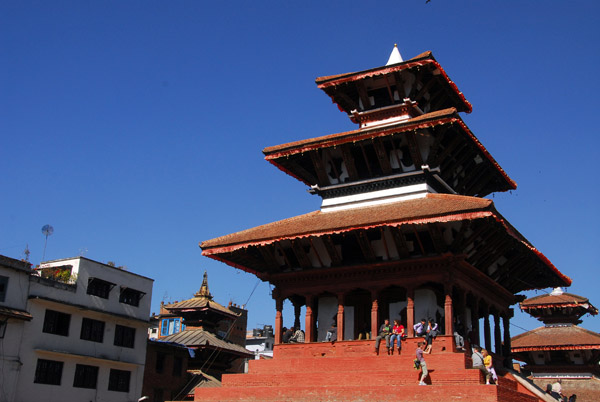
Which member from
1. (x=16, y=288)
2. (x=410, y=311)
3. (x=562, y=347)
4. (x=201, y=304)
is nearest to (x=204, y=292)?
(x=201, y=304)

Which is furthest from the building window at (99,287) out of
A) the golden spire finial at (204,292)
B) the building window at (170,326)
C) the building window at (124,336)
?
the building window at (170,326)

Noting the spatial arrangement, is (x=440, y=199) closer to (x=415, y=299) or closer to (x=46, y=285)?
(x=415, y=299)

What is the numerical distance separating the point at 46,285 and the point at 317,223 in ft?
64.6

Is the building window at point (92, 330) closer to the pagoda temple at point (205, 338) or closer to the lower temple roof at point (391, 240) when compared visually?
the pagoda temple at point (205, 338)

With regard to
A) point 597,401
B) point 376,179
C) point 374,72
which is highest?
point 374,72

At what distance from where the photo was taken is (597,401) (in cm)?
4209

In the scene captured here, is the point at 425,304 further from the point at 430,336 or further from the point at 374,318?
the point at 430,336

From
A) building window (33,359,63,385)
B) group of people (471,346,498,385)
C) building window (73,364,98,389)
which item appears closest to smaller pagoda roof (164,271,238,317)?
building window (73,364,98,389)

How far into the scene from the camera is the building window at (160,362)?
44312 mm

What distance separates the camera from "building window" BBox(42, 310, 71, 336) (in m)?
37.4

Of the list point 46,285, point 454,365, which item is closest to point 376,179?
point 454,365

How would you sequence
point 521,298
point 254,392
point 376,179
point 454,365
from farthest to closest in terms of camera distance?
point 521,298 → point 376,179 → point 254,392 → point 454,365

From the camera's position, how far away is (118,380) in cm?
4122

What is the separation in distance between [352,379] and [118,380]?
24.5 meters
